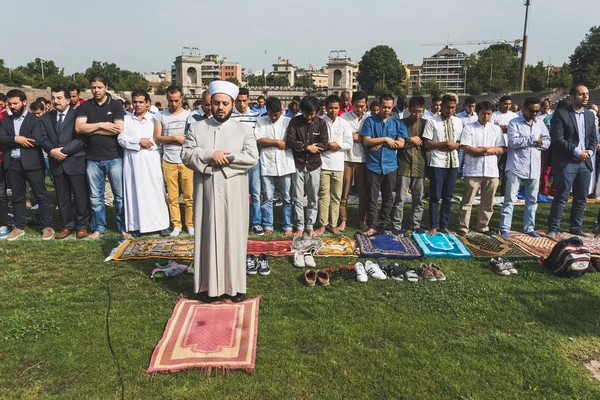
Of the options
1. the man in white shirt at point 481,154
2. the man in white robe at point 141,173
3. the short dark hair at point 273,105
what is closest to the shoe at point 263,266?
the man in white robe at point 141,173

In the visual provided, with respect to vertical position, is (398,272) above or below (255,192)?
below

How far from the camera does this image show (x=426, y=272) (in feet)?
16.8

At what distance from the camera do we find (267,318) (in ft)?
13.4

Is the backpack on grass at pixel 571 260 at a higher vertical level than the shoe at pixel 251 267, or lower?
higher

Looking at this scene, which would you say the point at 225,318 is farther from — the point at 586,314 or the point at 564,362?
the point at 586,314

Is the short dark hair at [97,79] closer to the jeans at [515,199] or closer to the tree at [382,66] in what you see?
the jeans at [515,199]

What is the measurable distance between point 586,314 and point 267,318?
314 centimetres

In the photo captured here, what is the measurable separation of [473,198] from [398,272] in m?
2.45

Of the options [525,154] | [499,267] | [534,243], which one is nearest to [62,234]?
[499,267]

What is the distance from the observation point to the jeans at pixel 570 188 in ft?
21.8

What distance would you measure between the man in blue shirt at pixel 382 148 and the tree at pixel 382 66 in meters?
89.7

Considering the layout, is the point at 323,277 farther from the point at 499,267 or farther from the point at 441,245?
the point at 499,267

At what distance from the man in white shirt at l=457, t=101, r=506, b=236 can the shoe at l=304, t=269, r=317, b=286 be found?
2984 millimetres

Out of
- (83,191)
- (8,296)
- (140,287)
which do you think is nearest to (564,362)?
(140,287)
